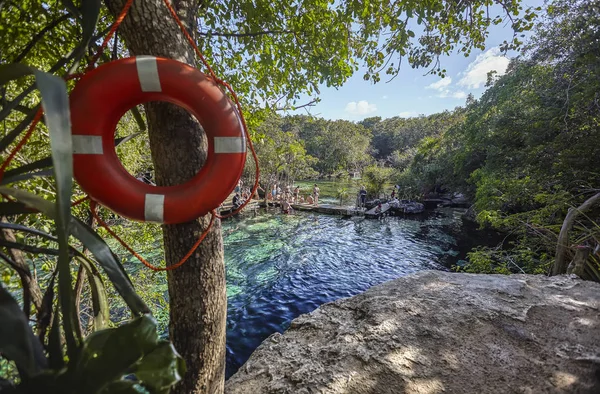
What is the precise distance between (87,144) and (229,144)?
49cm

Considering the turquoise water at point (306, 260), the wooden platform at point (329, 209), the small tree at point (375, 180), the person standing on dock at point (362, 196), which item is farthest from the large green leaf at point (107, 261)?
the small tree at point (375, 180)

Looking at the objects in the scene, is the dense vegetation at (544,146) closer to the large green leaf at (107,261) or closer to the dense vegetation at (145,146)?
the dense vegetation at (145,146)

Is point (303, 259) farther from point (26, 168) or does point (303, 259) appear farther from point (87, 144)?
point (26, 168)

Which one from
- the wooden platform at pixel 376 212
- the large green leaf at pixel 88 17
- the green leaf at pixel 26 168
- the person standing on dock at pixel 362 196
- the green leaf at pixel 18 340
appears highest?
the large green leaf at pixel 88 17

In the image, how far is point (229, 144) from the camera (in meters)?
1.04

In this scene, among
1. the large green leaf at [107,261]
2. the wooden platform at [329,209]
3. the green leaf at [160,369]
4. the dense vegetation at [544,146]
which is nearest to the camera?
the green leaf at [160,369]

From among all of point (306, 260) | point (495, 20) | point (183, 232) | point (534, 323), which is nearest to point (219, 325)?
point (183, 232)

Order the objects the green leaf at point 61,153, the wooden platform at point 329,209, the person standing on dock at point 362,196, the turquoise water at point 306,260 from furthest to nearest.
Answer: the person standing on dock at point 362,196, the wooden platform at point 329,209, the turquoise water at point 306,260, the green leaf at point 61,153

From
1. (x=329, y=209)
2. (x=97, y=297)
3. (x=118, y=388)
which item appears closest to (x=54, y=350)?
(x=118, y=388)

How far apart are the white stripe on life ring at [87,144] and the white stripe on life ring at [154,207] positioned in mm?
240

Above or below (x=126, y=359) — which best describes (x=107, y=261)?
above

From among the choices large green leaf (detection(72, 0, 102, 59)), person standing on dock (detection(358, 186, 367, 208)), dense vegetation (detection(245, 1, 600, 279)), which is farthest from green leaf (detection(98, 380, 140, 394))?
person standing on dock (detection(358, 186, 367, 208))

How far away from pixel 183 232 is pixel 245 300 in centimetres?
424

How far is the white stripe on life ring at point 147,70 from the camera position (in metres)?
0.90
